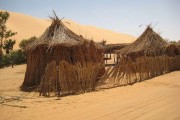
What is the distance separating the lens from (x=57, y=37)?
14750mm

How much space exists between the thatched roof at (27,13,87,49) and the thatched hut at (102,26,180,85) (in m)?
2.67

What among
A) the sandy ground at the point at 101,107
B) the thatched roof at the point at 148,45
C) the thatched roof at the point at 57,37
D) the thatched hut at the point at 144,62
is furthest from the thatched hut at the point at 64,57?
the thatched roof at the point at 148,45

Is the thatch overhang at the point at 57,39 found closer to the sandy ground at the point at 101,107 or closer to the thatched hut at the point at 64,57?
the thatched hut at the point at 64,57

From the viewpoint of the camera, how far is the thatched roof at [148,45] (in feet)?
70.6

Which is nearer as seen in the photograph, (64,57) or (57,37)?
(64,57)

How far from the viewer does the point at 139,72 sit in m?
15.3

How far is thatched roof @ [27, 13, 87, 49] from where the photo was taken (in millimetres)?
14367

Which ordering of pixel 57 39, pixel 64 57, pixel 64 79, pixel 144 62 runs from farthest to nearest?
pixel 144 62
pixel 57 39
pixel 64 57
pixel 64 79

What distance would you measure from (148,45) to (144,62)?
242 inches

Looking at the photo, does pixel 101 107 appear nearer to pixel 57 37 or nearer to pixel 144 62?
pixel 57 37

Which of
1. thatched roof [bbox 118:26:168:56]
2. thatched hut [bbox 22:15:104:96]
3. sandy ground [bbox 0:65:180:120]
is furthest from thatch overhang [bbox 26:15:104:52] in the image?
thatched roof [bbox 118:26:168:56]

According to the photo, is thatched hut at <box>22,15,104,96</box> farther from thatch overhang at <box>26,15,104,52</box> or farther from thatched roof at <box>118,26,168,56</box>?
thatched roof at <box>118,26,168,56</box>

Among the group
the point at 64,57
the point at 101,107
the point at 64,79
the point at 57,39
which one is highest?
the point at 57,39

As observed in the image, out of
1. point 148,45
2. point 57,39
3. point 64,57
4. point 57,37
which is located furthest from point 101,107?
point 148,45
